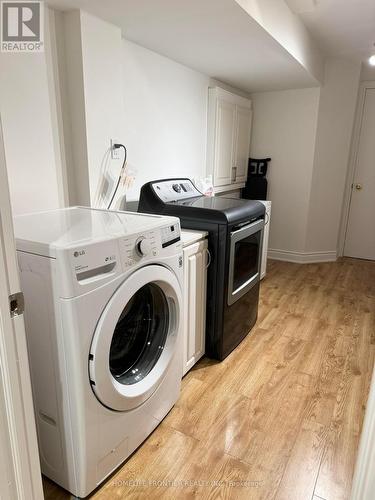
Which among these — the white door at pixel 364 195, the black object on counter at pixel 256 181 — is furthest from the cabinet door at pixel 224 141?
the white door at pixel 364 195

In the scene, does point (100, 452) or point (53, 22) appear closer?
point (100, 452)

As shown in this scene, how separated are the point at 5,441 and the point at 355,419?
1.61m

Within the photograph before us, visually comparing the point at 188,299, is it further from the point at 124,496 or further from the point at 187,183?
the point at 187,183

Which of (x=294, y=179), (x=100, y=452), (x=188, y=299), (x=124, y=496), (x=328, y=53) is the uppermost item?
(x=328, y=53)

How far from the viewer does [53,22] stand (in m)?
1.67

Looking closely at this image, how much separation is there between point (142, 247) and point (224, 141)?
8.27 ft

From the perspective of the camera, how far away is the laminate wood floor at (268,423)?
136cm

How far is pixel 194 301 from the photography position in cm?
190

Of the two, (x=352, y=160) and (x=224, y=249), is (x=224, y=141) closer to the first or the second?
(x=352, y=160)

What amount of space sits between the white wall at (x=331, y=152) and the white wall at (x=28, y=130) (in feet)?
10.1

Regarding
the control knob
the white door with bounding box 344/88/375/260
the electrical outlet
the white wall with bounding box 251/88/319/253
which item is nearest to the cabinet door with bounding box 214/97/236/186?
the white wall with bounding box 251/88/319/253

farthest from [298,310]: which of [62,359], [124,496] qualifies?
[62,359]

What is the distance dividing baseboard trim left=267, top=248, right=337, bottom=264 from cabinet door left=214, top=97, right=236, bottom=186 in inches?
47.4

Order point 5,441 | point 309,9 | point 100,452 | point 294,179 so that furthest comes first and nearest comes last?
point 294,179, point 309,9, point 100,452, point 5,441
